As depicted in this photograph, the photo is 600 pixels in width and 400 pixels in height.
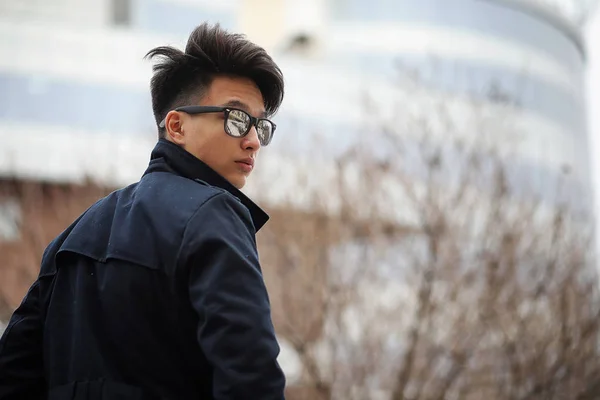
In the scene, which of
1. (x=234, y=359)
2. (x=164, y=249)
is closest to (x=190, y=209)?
(x=164, y=249)

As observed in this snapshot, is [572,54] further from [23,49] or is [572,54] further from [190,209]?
[190,209]

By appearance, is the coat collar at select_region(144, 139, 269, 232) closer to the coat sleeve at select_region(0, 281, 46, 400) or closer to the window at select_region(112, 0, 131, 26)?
the coat sleeve at select_region(0, 281, 46, 400)

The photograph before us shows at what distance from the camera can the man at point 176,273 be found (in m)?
2.09

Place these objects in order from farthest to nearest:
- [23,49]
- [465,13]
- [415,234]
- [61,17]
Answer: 1. [465,13]
2. [61,17]
3. [23,49]
4. [415,234]

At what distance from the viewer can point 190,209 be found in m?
2.22

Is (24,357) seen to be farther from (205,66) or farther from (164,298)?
(205,66)

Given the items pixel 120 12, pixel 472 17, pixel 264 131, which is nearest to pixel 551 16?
pixel 472 17

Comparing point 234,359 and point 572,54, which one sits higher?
point 572,54

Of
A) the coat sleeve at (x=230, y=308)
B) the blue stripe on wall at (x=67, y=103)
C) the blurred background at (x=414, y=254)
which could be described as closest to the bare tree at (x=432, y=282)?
the blurred background at (x=414, y=254)

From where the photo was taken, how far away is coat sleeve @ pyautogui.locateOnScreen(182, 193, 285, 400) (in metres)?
2.04

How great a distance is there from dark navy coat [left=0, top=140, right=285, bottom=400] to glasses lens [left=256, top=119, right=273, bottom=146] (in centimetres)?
18

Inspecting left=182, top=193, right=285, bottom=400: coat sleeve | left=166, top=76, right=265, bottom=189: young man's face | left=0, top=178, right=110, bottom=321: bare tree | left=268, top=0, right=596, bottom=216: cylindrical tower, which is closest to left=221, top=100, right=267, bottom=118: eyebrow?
left=166, top=76, right=265, bottom=189: young man's face

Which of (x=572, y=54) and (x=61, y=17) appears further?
(x=572, y=54)

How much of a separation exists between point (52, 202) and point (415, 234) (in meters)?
5.03
